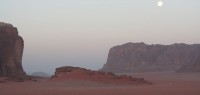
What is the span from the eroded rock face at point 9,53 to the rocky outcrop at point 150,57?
9497 centimetres

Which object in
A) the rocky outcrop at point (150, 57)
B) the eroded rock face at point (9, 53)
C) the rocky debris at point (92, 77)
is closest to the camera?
the rocky debris at point (92, 77)

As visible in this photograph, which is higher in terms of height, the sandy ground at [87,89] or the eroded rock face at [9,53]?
the eroded rock face at [9,53]

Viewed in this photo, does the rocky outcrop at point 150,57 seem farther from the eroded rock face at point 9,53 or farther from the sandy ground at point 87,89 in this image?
the sandy ground at point 87,89

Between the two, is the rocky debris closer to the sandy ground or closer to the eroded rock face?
the sandy ground

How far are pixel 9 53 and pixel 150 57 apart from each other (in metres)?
107

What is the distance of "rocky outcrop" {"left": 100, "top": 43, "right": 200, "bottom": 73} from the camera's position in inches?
5763

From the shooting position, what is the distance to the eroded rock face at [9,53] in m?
49.1

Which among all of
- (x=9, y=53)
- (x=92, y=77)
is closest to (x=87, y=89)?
(x=92, y=77)

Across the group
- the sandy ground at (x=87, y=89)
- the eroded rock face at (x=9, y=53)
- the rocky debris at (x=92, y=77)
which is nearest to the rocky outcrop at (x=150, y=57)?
the eroded rock face at (x=9, y=53)

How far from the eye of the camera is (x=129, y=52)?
159 meters

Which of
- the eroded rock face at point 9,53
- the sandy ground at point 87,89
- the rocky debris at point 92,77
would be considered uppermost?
the eroded rock face at point 9,53

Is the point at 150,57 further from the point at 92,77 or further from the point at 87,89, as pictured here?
the point at 87,89

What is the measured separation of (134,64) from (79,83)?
117 meters

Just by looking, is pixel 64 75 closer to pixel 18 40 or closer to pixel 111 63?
pixel 18 40
